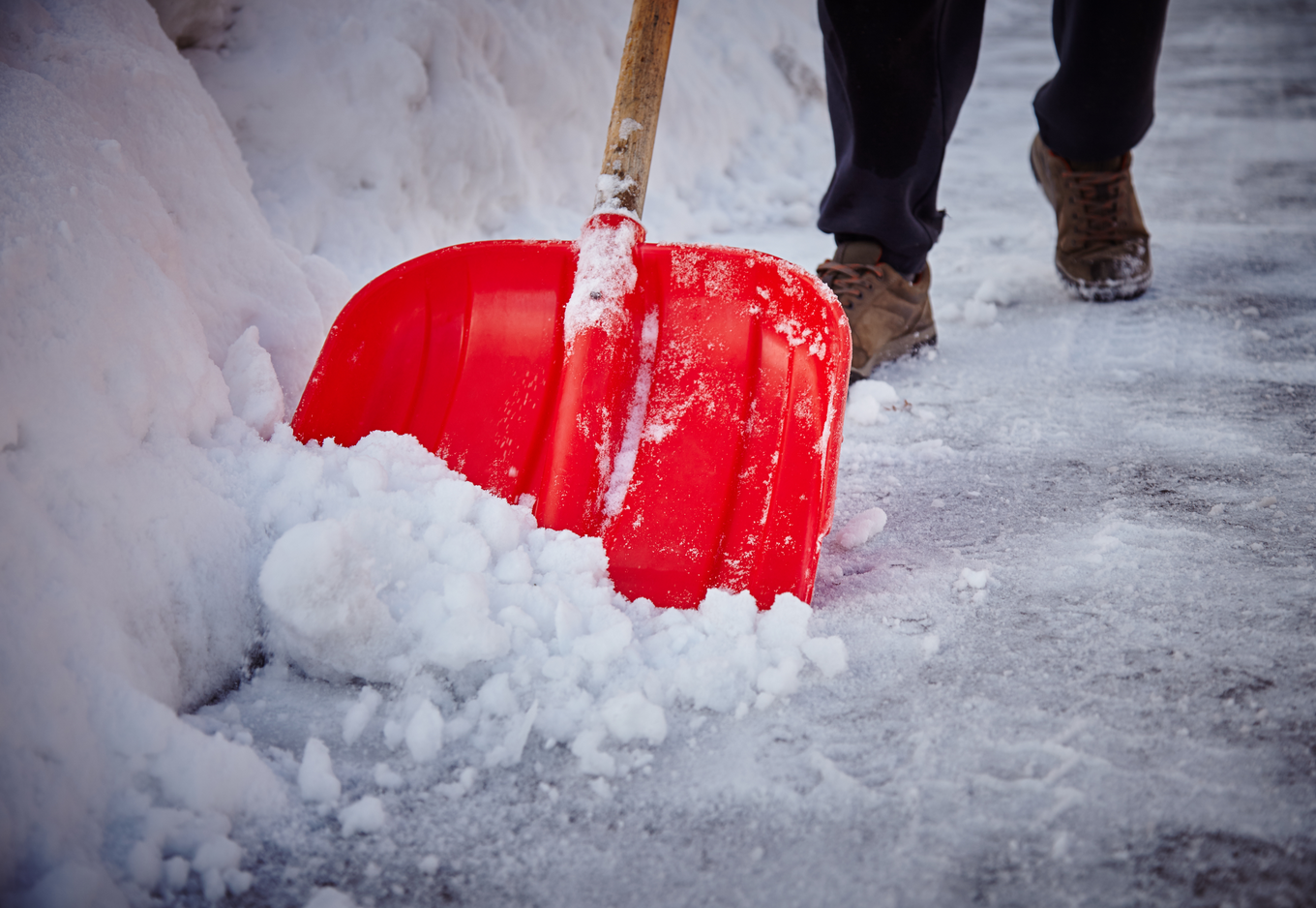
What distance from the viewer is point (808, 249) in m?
2.38

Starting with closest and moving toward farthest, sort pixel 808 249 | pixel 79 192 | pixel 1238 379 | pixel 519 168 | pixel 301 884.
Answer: pixel 301 884, pixel 79 192, pixel 1238 379, pixel 519 168, pixel 808 249

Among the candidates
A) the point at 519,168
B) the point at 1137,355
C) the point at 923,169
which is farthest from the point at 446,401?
the point at 1137,355

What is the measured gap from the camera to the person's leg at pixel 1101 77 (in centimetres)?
172

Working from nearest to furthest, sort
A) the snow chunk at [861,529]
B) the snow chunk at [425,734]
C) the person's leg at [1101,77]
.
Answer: the snow chunk at [425,734]
the snow chunk at [861,529]
the person's leg at [1101,77]

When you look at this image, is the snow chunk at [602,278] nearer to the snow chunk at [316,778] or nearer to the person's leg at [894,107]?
the snow chunk at [316,778]

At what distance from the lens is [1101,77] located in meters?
1.78

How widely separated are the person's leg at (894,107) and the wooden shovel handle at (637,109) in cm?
48

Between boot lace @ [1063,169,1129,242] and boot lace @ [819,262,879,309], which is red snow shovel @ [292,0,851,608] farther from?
boot lace @ [1063,169,1129,242]

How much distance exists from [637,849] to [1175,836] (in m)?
0.41

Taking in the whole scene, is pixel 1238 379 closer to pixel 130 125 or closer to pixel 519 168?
pixel 519 168

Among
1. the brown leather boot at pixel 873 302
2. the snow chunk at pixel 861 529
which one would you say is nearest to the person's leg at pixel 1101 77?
the brown leather boot at pixel 873 302

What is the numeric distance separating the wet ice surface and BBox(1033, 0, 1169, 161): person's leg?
0.65 metres

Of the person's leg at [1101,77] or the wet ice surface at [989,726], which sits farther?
the person's leg at [1101,77]

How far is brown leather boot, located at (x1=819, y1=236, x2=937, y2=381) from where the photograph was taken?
161 centimetres
